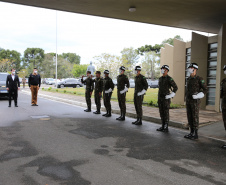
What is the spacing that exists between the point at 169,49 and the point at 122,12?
6.43m

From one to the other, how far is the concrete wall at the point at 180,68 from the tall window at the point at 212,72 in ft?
5.85

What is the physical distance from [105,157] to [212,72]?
30.3 ft

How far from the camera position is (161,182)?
3.42m

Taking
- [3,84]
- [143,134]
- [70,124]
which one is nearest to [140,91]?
[143,134]

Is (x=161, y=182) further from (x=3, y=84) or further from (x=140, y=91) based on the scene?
(x=3, y=84)

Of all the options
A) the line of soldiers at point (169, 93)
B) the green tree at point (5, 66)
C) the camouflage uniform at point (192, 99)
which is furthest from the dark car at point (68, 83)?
the camouflage uniform at point (192, 99)

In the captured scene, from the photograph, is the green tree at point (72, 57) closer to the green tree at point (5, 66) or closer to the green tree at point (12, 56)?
the green tree at point (12, 56)

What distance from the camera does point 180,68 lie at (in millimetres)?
13742

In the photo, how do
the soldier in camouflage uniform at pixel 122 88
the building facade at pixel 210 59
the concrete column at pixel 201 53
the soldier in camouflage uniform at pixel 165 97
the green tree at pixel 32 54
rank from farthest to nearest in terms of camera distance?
1. the green tree at pixel 32 54
2. the concrete column at pixel 201 53
3. the building facade at pixel 210 59
4. the soldier in camouflage uniform at pixel 122 88
5. the soldier in camouflage uniform at pixel 165 97

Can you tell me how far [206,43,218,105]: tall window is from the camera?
458 inches

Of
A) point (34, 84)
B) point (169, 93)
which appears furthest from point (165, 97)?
point (34, 84)

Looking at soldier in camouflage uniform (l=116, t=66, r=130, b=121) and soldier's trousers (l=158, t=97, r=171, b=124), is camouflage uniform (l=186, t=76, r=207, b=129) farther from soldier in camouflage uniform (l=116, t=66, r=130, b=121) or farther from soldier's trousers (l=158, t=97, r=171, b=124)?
soldier in camouflage uniform (l=116, t=66, r=130, b=121)

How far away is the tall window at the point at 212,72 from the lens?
11643mm

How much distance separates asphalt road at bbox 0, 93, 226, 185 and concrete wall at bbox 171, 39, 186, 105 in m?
7.12
